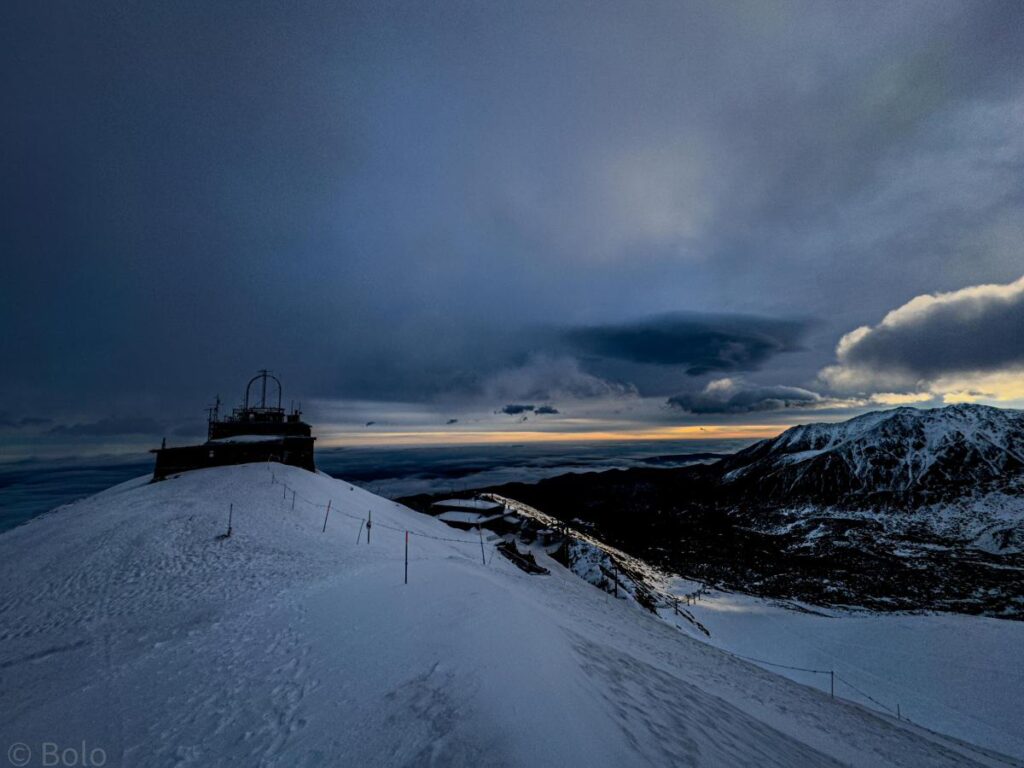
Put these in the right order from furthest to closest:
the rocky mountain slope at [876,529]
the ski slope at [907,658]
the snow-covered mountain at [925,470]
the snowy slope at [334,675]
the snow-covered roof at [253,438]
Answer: the snow-covered mountain at [925,470], the rocky mountain slope at [876,529], the snow-covered roof at [253,438], the ski slope at [907,658], the snowy slope at [334,675]

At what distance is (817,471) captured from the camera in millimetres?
198375

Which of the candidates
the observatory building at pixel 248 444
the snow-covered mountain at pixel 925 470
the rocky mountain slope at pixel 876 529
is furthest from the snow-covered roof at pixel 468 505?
the snow-covered mountain at pixel 925 470

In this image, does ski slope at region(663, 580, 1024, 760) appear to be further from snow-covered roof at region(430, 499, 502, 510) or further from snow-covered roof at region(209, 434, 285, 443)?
snow-covered roof at region(209, 434, 285, 443)

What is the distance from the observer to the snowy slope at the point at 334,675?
6441mm

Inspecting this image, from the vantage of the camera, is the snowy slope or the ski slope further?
the ski slope

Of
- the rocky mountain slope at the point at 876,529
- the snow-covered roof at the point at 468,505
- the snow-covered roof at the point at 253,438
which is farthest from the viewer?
the rocky mountain slope at the point at 876,529

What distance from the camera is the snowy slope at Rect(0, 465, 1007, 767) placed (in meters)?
6.44

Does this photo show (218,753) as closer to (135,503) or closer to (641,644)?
(641,644)

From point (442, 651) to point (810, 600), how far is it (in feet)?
283

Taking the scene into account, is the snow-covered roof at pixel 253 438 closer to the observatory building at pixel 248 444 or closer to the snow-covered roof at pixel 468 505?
the observatory building at pixel 248 444

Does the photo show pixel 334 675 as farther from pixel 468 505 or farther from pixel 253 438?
pixel 468 505

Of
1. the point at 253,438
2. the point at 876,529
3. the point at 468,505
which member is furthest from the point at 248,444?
the point at 876,529

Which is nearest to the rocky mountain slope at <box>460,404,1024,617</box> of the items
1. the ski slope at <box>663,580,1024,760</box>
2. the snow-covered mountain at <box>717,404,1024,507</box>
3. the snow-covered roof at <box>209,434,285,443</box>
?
the snow-covered mountain at <box>717,404,1024,507</box>

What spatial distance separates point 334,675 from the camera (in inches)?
329
